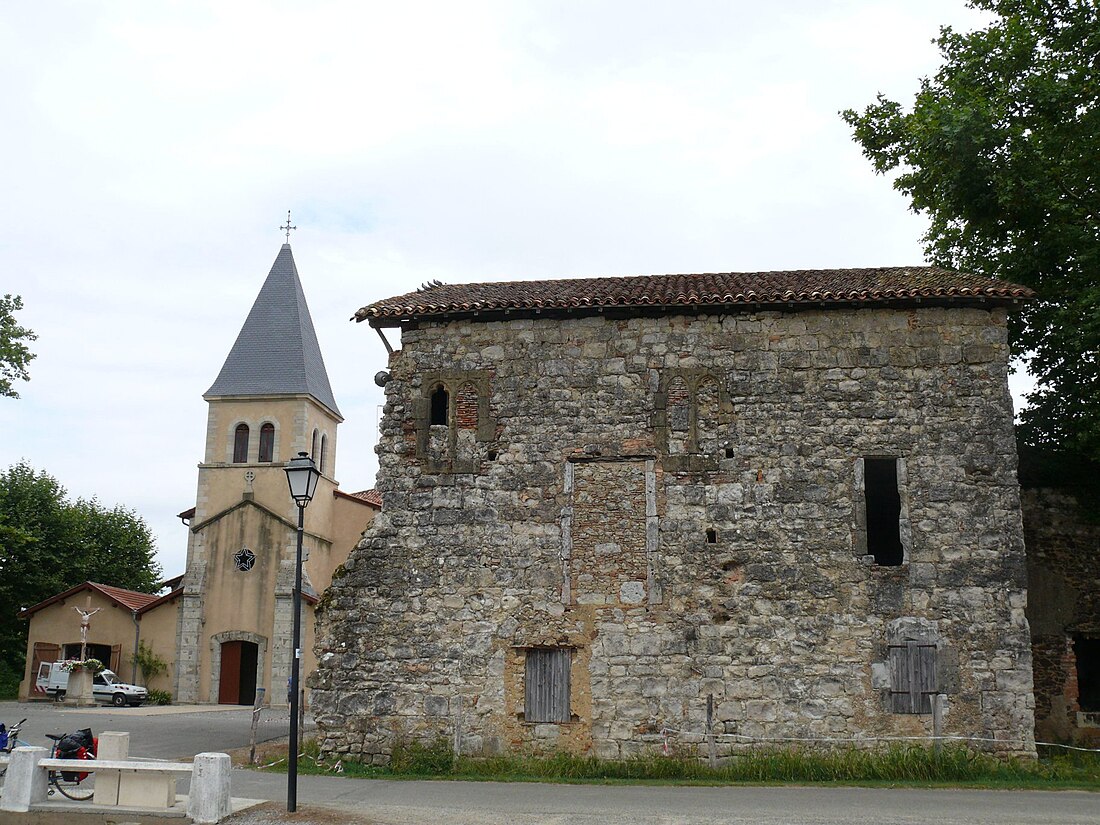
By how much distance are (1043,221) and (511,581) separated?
1162 cm

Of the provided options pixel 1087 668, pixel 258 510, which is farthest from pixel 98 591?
pixel 1087 668

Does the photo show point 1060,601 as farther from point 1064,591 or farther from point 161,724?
point 161,724

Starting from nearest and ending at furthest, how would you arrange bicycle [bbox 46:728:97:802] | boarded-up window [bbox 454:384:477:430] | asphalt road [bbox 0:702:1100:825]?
1. asphalt road [bbox 0:702:1100:825]
2. bicycle [bbox 46:728:97:802]
3. boarded-up window [bbox 454:384:477:430]

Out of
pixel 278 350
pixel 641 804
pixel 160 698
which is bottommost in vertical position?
pixel 160 698

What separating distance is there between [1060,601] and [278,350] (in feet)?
90.5

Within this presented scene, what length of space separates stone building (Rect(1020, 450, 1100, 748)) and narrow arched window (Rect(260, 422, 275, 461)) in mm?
25181

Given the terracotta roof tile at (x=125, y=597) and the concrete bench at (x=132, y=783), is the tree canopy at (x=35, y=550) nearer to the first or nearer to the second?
the terracotta roof tile at (x=125, y=597)

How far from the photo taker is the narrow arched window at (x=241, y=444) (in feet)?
111

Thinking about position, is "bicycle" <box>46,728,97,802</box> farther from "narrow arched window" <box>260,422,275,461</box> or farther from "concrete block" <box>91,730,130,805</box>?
"narrow arched window" <box>260,422,275,461</box>

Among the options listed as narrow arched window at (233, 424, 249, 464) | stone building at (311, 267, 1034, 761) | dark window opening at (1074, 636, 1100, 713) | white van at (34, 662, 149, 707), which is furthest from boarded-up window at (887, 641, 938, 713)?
narrow arched window at (233, 424, 249, 464)

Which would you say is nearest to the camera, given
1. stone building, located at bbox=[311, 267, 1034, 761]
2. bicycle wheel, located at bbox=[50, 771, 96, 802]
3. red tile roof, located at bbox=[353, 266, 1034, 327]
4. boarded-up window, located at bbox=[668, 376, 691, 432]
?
bicycle wheel, located at bbox=[50, 771, 96, 802]

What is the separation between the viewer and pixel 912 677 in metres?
13.3

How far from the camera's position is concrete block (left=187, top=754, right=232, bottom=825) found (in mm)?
9805

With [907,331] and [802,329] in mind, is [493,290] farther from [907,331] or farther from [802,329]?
[907,331]
